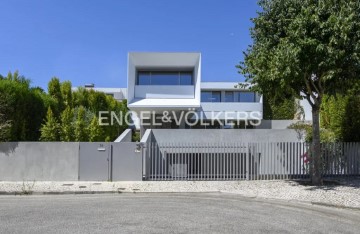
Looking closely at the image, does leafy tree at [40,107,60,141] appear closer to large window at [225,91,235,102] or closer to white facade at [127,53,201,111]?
white facade at [127,53,201,111]

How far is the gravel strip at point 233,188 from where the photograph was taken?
457 inches

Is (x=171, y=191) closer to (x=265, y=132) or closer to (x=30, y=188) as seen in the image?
(x=30, y=188)

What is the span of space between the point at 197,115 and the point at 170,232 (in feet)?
88.2

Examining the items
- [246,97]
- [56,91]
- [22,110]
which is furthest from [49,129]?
[246,97]

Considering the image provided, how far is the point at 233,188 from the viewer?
43.8 ft

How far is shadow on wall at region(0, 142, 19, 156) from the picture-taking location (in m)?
15.0

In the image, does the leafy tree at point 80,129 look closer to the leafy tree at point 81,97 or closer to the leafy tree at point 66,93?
the leafy tree at point 66,93

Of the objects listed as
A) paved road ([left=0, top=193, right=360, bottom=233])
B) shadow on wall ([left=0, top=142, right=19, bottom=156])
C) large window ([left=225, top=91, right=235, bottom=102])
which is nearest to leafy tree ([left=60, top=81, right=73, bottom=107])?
shadow on wall ([left=0, top=142, right=19, bottom=156])

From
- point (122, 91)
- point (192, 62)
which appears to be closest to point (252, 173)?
point (192, 62)

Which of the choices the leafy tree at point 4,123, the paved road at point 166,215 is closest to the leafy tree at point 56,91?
the leafy tree at point 4,123

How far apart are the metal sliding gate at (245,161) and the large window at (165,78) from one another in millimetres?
11356

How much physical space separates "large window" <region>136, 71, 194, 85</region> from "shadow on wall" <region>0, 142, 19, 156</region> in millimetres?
12987

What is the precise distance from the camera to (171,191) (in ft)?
42.4

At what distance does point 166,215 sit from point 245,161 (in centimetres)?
782
